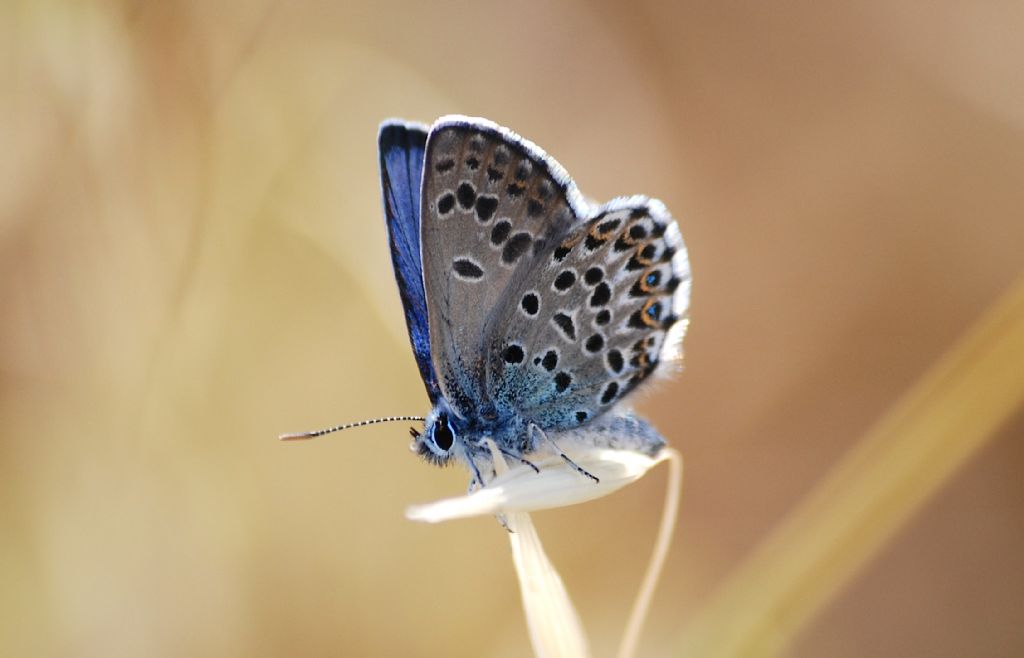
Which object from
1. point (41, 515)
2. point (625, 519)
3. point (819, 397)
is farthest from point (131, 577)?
point (819, 397)

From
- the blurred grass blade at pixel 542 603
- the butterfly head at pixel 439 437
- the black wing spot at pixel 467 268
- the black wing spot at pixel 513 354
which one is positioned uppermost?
the black wing spot at pixel 467 268

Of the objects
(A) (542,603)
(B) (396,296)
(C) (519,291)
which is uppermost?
(C) (519,291)

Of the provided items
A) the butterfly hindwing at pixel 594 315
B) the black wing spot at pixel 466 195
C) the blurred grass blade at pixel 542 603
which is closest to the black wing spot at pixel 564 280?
the butterfly hindwing at pixel 594 315

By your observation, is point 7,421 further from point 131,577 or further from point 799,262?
point 799,262

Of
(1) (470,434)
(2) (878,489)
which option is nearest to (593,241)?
(1) (470,434)

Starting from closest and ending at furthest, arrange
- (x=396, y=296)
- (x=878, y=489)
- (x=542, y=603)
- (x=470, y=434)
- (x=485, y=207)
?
1. (x=542, y=603)
2. (x=878, y=489)
3. (x=485, y=207)
4. (x=470, y=434)
5. (x=396, y=296)

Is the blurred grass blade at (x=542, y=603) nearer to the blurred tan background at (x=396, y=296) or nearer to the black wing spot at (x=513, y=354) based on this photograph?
the black wing spot at (x=513, y=354)

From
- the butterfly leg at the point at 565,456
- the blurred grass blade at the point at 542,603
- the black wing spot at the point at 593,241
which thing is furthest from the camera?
the black wing spot at the point at 593,241

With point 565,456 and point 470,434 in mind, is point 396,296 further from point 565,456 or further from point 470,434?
point 565,456
